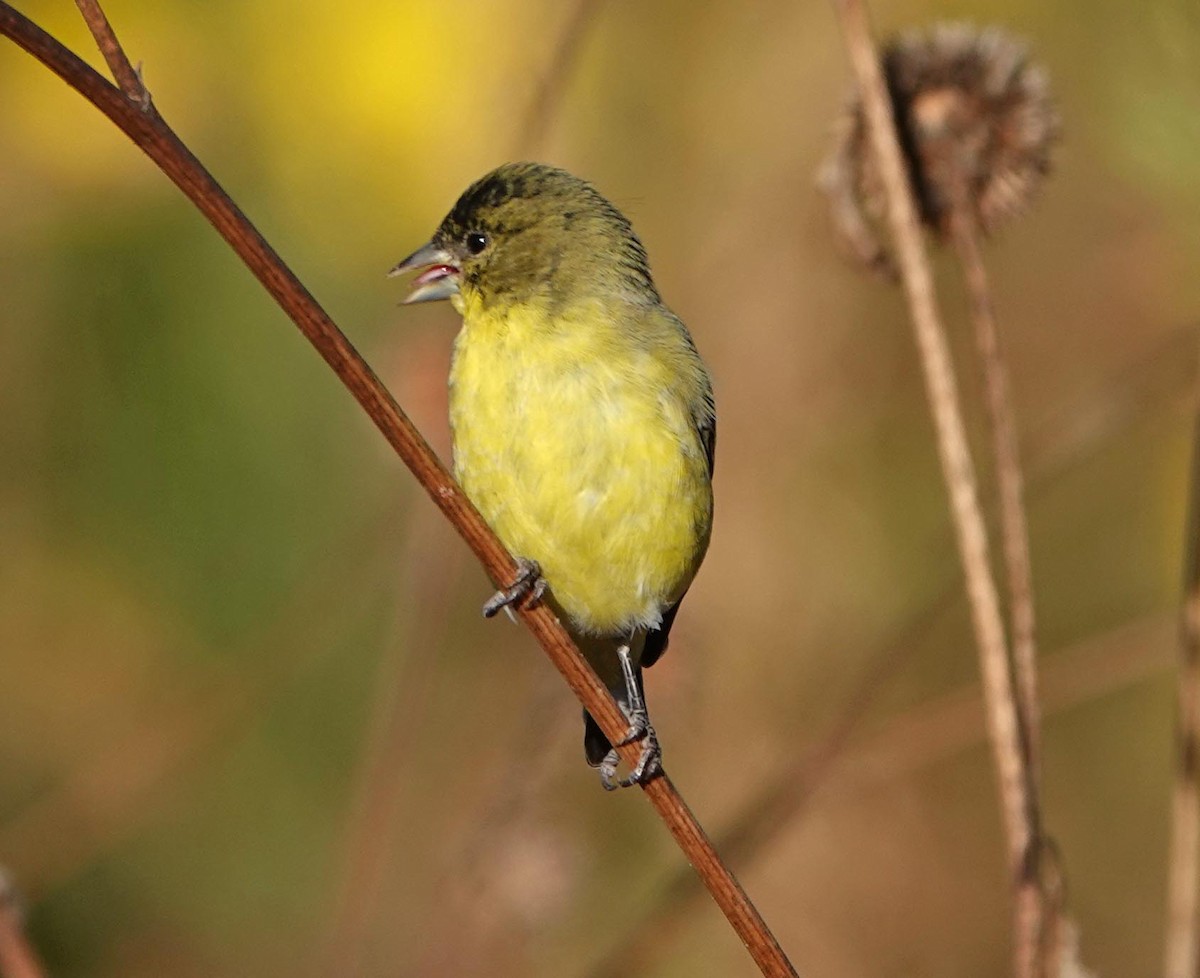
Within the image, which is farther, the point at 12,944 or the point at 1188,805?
the point at 1188,805

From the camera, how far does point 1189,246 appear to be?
5.08 metres

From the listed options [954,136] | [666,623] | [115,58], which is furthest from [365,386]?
[954,136]

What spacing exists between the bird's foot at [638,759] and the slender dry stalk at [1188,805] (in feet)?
3.26

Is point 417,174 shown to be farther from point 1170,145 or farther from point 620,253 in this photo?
point 1170,145

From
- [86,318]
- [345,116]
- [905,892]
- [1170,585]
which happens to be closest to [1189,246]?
[1170,585]

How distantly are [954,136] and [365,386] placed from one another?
213cm

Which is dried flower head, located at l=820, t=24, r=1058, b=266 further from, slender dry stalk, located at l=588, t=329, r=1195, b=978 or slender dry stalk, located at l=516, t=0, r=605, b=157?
slender dry stalk, located at l=516, t=0, r=605, b=157

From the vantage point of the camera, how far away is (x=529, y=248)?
11.0 ft

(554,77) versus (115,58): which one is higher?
(554,77)

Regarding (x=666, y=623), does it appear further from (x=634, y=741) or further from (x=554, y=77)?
(x=554, y=77)

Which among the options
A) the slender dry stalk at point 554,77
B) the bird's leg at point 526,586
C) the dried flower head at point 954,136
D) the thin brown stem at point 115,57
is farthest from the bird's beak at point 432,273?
the thin brown stem at point 115,57

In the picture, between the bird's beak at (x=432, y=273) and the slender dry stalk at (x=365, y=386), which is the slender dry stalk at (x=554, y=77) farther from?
the slender dry stalk at (x=365, y=386)

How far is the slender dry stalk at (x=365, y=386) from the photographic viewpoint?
172 cm

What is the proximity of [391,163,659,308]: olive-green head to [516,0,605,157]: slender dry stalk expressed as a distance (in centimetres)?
9
